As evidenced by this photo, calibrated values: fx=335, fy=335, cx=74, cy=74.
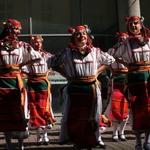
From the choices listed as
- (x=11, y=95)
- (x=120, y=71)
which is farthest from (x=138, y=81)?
(x=120, y=71)

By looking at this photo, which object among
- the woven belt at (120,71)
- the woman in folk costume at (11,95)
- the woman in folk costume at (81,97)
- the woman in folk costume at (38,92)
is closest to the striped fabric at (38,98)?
the woman in folk costume at (38,92)

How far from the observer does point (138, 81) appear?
15.9 feet

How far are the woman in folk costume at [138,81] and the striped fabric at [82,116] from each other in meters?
0.70

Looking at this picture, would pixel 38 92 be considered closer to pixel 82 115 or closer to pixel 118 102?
pixel 118 102

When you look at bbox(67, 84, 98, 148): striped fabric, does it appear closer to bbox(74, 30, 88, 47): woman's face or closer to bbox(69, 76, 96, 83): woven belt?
bbox(69, 76, 96, 83): woven belt

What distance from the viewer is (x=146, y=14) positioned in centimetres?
1291

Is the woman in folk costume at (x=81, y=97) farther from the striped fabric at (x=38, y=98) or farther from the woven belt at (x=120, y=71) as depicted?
the woven belt at (x=120, y=71)

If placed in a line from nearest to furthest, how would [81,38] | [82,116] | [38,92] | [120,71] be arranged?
[82,116] < [81,38] < [38,92] < [120,71]

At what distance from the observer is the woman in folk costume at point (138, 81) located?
15.8 ft

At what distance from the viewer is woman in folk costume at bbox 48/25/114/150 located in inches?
175

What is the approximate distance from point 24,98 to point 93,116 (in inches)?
44.9

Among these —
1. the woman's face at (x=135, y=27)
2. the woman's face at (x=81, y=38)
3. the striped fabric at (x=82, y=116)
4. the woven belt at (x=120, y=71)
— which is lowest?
the striped fabric at (x=82, y=116)

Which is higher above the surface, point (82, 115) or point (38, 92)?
point (38, 92)

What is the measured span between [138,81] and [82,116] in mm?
1011
